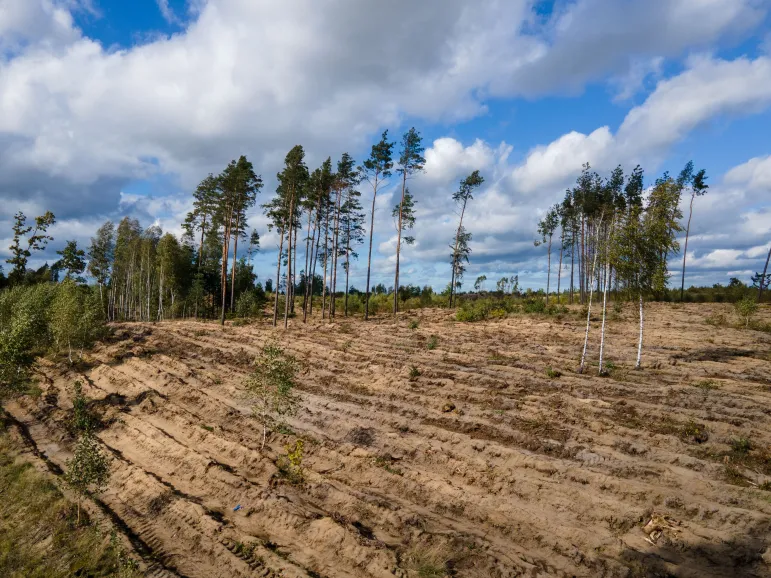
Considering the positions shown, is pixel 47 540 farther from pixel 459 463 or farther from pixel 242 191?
pixel 242 191

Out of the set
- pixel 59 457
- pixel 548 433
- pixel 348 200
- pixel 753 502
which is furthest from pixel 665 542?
pixel 348 200

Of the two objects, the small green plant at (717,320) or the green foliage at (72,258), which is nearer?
the small green plant at (717,320)

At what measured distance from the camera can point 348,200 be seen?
45281mm

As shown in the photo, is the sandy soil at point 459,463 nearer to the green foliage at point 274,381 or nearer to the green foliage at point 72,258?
the green foliage at point 274,381

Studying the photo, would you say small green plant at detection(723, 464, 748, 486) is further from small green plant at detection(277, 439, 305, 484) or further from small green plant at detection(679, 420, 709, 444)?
small green plant at detection(277, 439, 305, 484)

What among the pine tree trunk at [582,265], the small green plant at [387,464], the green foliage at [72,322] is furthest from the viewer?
the pine tree trunk at [582,265]

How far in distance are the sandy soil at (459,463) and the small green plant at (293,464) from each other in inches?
15.0

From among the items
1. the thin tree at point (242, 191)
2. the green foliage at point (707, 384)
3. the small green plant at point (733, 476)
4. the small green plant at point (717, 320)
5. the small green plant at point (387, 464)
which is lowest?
the small green plant at point (387, 464)

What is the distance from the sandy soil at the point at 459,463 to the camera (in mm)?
10828

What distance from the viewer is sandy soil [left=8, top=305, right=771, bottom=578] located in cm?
1083

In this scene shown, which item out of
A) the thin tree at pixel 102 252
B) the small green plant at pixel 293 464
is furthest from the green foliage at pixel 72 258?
the small green plant at pixel 293 464

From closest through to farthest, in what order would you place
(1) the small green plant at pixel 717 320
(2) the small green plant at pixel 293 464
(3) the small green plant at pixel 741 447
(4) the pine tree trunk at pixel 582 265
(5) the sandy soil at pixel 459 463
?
1. (5) the sandy soil at pixel 459 463
2. (3) the small green plant at pixel 741 447
3. (2) the small green plant at pixel 293 464
4. (1) the small green plant at pixel 717 320
5. (4) the pine tree trunk at pixel 582 265

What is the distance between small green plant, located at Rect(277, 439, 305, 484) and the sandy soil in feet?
1.25

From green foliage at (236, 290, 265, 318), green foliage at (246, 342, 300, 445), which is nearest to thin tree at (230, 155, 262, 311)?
green foliage at (236, 290, 265, 318)
